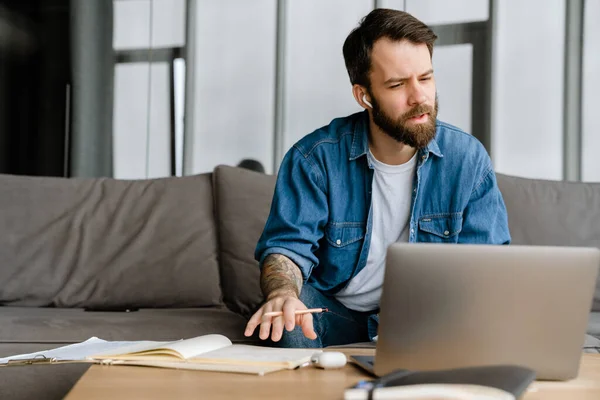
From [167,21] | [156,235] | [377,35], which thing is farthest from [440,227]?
[167,21]

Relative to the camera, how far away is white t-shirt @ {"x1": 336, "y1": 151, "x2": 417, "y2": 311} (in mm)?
1750

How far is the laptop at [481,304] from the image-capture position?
0.88m

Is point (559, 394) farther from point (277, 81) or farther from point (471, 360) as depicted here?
point (277, 81)

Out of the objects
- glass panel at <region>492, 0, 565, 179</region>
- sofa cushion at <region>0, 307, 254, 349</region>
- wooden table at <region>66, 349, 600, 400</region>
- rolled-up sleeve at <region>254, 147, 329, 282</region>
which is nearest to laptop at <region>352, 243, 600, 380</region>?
wooden table at <region>66, 349, 600, 400</region>

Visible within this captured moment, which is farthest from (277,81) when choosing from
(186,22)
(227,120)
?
(186,22)

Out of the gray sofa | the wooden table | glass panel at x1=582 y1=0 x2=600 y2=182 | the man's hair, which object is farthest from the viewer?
glass panel at x1=582 y1=0 x2=600 y2=182

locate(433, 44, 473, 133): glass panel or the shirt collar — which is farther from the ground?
locate(433, 44, 473, 133): glass panel

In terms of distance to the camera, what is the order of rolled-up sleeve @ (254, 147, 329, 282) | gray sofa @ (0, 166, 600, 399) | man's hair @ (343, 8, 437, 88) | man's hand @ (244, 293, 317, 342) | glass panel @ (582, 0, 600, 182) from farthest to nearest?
1. glass panel @ (582, 0, 600, 182)
2. gray sofa @ (0, 166, 600, 399)
3. man's hair @ (343, 8, 437, 88)
4. rolled-up sleeve @ (254, 147, 329, 282)
5. man's hand @ (244, 293, 317, 342)

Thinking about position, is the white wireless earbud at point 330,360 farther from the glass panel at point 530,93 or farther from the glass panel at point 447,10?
the glass panel at point 447,10

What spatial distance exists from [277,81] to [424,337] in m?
2.34

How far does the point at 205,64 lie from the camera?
318 cm

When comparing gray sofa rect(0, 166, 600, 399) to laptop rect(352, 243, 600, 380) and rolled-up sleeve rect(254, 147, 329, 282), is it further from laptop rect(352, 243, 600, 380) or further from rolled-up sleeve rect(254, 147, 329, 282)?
laptop rect(352, 243, 600, 380)

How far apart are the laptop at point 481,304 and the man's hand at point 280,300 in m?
0.21

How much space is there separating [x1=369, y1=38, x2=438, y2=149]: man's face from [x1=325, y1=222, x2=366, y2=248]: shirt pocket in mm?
228
